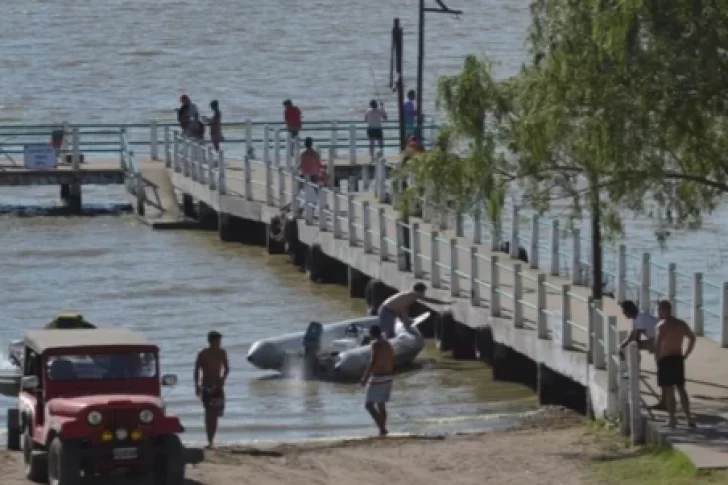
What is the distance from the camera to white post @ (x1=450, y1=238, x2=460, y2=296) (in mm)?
29422

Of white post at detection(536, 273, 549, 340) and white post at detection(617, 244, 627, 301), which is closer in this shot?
white post at detection(536, 273, 549, 340)

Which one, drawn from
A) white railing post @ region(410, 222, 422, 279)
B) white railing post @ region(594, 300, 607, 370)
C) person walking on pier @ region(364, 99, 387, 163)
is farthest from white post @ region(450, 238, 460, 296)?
person walking on pier @ region(364, 99, 387, 163)

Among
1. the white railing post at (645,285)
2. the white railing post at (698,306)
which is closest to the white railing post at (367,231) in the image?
the white railing post at (645,285)

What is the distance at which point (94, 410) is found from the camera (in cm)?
1823

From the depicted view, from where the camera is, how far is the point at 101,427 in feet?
59.8

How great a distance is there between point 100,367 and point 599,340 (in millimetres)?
6264

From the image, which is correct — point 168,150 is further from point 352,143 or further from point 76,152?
point 352,143

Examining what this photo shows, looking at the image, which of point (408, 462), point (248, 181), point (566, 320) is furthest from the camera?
point (248, 181)

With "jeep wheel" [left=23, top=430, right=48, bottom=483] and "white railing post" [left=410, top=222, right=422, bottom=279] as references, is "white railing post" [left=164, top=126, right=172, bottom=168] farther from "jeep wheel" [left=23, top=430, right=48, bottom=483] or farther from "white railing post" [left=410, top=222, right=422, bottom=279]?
"jeep wheel" [left=23, top=430, right=48, bottom=483]

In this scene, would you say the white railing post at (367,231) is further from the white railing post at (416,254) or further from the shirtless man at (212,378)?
the shirtless man at (212,378)

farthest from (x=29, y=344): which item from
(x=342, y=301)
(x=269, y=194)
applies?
(x=269, y=194)

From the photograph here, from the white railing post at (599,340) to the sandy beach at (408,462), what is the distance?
1.05 m

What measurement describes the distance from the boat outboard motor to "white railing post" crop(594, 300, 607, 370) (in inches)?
238

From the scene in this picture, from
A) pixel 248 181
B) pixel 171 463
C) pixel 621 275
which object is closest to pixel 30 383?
pixel 171 463
